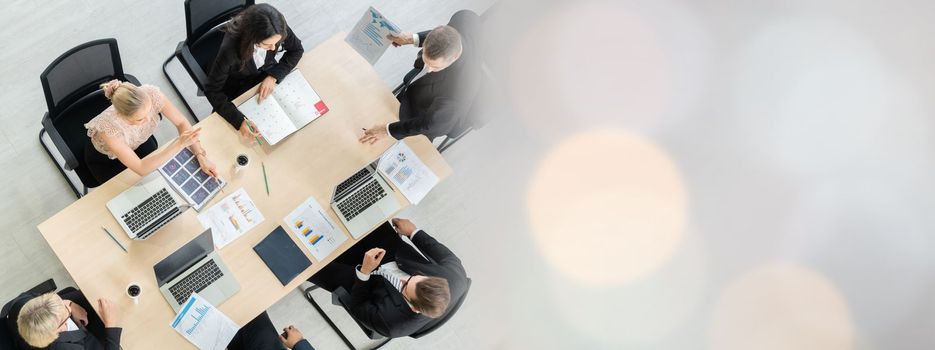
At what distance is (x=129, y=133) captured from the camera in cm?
221

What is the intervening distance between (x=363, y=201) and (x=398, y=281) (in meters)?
0.37

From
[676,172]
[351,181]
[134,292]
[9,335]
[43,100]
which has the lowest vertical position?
[676,172]

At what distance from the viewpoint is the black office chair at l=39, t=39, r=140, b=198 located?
2088mm

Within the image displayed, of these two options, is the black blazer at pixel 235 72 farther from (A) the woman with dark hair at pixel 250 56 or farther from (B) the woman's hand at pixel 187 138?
(B) the woman's hand at pixel 187 138

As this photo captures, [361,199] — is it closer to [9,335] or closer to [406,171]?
[406,171]

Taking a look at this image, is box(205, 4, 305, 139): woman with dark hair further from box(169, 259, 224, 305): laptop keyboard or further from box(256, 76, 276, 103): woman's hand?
box(169, 259, 224, 305): laptop keyboard

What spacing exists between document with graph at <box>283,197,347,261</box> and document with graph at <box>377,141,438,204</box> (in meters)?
0.30

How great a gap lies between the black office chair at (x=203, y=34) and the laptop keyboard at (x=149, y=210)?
562 mm

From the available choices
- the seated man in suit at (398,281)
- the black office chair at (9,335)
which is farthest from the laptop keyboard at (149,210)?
the seated man in suit at (398,281)

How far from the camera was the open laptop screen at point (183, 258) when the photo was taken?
2.14 m

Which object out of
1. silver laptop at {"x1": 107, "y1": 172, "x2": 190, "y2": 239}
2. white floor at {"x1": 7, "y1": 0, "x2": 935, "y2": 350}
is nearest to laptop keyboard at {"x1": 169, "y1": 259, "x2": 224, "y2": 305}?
silver laptop at {"x1": 107, "y1": 172, "x2": 190, "y2": 239}

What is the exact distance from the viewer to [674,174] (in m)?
2.66

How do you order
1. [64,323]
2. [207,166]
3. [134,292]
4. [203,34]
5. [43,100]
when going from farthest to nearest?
[43,100] < [203,34] < [207,166] < [134,292] < [64,323]

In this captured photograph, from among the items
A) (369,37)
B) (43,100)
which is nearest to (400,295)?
(369,37)
